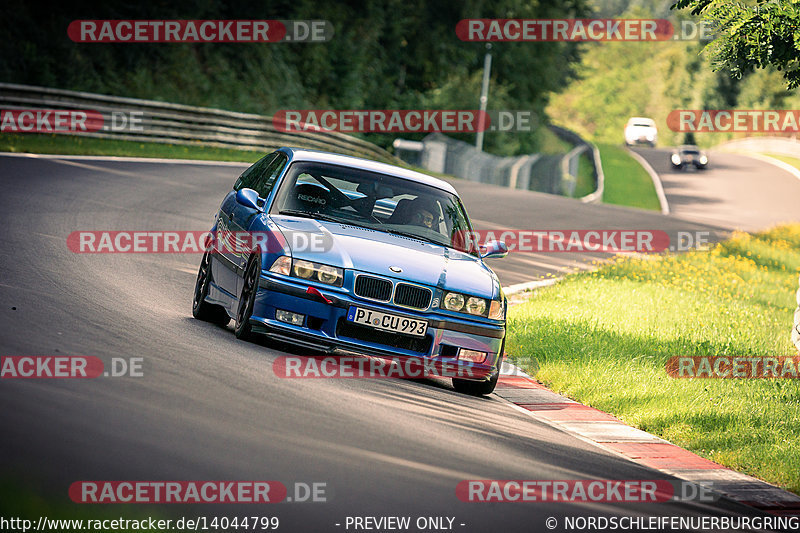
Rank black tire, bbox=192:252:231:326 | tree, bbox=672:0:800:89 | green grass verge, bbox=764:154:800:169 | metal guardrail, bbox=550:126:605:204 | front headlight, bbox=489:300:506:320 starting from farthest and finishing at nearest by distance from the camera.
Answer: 1. green grass verge, bbox=764:154:800:169
2. metal guardrail, bbox=550:126:605:204
3. tree, bbox=672:0:800:89
4. black tire, bbox=192:252:231:326
5. front headlight, bbox=489:300:506:320

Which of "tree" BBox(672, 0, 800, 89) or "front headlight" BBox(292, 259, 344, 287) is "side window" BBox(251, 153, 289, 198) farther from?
"tree" BBox(672, 0, 800, 89)

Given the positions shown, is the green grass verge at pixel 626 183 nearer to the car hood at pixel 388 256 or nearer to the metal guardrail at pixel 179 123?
Result: the metal guardrail at pixel 179 123

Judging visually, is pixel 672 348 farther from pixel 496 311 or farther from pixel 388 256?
pixel 388 256

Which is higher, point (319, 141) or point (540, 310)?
point (319, 141)

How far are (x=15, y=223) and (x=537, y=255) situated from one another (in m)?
10.7

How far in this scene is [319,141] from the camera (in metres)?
42.8

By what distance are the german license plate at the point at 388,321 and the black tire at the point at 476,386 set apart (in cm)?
81

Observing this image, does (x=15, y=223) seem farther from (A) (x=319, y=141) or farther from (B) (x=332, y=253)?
(A) (x=319, y=141)

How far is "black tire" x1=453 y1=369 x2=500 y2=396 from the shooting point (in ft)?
31.0

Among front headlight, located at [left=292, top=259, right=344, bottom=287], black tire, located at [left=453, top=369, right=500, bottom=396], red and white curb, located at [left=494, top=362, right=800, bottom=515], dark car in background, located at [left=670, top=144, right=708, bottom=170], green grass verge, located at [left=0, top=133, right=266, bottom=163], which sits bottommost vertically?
red and white curb, located at [left=494, top=362, right=800, bottom=515]

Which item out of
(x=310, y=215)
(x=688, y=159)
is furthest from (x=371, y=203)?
(x=688, y=159)

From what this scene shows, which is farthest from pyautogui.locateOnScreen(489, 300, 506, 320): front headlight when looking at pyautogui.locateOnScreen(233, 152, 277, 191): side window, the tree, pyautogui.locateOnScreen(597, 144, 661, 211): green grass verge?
pyautogui.locateOnScreen(597, 144, 661, 211): green grass verge

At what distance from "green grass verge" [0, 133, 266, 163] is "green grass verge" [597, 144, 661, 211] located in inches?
840

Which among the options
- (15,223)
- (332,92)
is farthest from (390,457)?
(332,92)
